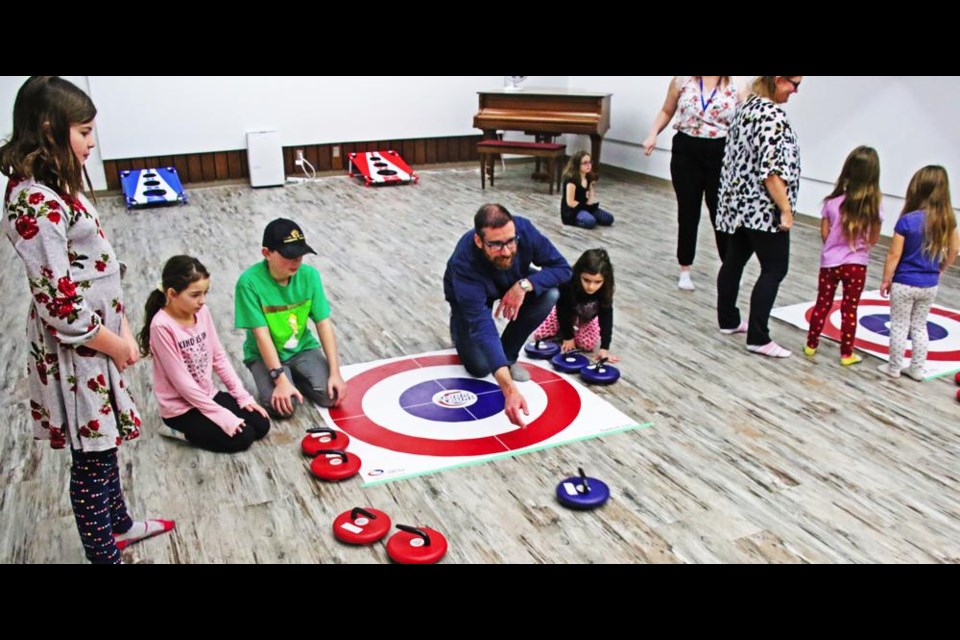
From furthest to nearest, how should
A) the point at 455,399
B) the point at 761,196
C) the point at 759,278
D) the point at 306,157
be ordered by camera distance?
the point at 306,157 → the point at 759,278 → the point at 761,196 → the point at 455,399

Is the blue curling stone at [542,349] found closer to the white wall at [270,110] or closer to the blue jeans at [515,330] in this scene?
the blue jeans at [515,330]

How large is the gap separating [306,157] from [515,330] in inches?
245

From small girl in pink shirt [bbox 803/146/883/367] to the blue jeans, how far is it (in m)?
1.31

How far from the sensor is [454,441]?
9.71 ft

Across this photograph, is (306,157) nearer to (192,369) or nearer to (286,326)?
(286,326)

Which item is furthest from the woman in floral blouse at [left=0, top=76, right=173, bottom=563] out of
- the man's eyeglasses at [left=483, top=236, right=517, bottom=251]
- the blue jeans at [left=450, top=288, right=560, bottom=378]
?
the blue jeans at [left=450, top=288, right=560, bottom=378]

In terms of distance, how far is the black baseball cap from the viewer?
2955mm

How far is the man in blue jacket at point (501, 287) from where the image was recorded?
9.02 feet

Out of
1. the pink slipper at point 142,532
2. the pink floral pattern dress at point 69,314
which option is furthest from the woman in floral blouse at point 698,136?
the pink floral pattern dress at point 69,314

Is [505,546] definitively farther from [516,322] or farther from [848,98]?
[848,98]

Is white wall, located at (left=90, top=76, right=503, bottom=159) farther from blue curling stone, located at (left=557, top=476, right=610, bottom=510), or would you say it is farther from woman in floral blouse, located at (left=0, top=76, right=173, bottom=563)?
woman in floral blouse, located at (left=0, top=76, right=173, bottom=563)

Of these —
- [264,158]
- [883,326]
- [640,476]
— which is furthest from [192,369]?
[264,158]

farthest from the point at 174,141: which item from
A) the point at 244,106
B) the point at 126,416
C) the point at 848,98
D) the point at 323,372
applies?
the point at 126,416

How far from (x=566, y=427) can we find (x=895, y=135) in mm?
4068
